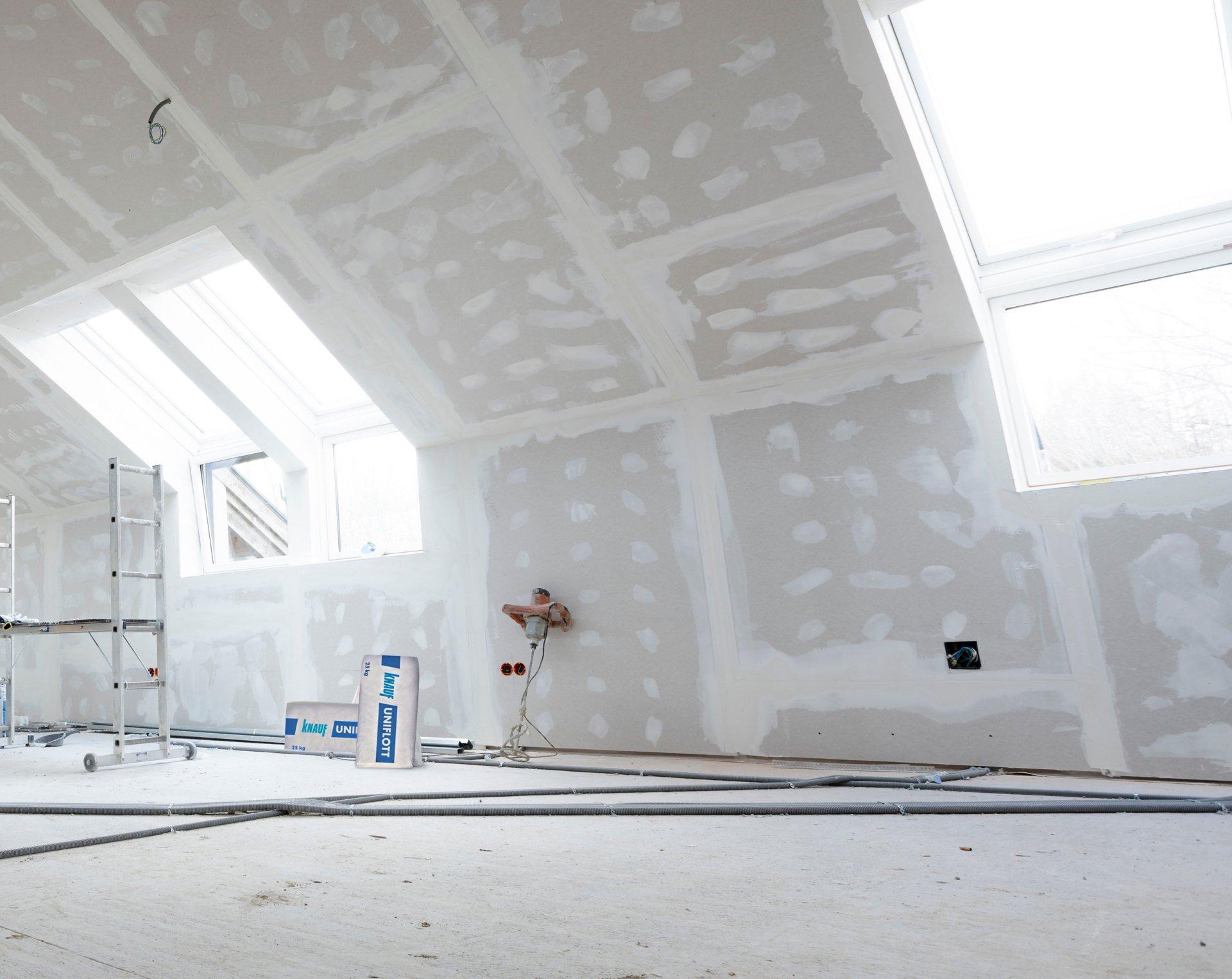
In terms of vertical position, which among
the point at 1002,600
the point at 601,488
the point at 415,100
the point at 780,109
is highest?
the point at 415,100

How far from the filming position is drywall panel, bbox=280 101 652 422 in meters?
3.36

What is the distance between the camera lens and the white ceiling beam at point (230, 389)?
4801 millimetres

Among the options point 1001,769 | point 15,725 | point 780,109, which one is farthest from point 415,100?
point 15,725

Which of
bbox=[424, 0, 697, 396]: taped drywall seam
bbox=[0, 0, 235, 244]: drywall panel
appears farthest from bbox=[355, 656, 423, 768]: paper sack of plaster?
bbox=[0, 0, 235, 244]: drywall panel

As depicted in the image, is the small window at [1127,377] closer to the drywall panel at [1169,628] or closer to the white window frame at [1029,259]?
the white window frame at [1029,259]

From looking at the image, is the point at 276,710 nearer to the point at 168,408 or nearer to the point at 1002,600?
the point at 168,408

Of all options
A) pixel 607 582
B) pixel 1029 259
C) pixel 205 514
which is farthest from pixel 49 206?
pixel 1029 259

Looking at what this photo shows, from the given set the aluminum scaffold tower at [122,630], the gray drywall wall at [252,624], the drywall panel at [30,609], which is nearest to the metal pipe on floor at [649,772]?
the gray drywall wall at [252,624]

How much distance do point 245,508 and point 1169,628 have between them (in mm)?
5390

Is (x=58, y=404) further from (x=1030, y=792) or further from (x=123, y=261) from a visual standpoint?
(x=1030, y=792)

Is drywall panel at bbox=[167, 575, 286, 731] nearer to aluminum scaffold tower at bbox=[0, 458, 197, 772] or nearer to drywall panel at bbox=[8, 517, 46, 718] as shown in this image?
aluminum scaffold tower at bbox=[0, 458, 197, 772]

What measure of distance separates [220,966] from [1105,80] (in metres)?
3.64

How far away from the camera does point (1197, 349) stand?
10.2ft

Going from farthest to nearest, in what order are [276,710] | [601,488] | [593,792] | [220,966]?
[276,710] → [601,488] → [593,792] → [220,966]
